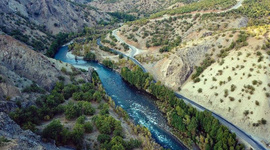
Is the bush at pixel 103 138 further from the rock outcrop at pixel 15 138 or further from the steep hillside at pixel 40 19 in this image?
the steep hillside at pixel 40 19

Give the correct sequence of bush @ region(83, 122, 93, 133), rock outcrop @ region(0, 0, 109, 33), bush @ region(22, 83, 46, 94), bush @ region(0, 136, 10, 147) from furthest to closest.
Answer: rock outcrop @ region(0, 0, 109, 33) → bush @ region(22, 83, 46, 94) → bush @ region(83, 122, 93, 133) → bush @ region(0, 136, 10, 147)

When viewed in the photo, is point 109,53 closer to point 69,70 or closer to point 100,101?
point 69,70

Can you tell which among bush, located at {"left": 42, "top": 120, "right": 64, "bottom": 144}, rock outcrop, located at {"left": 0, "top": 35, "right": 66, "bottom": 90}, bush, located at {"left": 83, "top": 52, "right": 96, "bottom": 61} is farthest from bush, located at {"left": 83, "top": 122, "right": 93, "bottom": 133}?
bush, located at {"left": 83, "top": 52, "right": 96, "bottom": 61}

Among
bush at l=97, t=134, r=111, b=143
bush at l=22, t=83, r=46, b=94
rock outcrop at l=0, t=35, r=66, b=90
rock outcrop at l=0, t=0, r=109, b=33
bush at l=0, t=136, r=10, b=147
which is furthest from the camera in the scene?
rock outcrop at l=0, t=0, r=109, b=33

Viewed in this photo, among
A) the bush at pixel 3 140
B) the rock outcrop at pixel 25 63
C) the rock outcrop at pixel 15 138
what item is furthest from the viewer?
the rock outcrop at pixel 25 63

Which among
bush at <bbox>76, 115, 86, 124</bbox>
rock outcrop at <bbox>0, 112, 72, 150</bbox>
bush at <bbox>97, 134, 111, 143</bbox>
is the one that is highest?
rock outcrop at <bbox>0, 112, 72, 150</bbox>

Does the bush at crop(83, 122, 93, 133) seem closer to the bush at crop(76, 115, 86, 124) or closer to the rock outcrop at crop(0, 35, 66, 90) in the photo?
the bush at crop(76, 115, 86, 124)

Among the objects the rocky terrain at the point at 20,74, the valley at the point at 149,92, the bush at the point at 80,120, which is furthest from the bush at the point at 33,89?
the bush at the point at 80,120

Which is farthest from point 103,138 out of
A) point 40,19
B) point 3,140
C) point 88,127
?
point 40,19

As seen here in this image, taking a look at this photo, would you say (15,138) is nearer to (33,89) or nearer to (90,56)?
(33,89)
